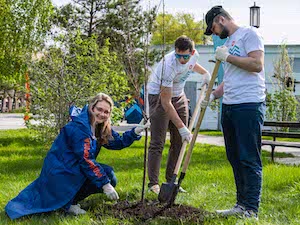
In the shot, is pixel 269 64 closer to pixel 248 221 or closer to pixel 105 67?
pixel 105 67

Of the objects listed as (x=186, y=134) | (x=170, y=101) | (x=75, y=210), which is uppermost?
(x=170, y=101)

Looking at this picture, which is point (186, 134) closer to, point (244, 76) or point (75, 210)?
point (244, 76)

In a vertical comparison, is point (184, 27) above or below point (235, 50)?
above

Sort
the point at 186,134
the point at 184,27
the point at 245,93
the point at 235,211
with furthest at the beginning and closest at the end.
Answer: the point at 184,27 → the point at 186,134 → the point at 235,211 → the point at 245,93

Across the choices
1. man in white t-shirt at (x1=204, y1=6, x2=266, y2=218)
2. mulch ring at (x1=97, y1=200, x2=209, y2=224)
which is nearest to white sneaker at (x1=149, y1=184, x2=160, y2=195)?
mulch ring at (x1=97, y1=200, x2=209, y2=224)

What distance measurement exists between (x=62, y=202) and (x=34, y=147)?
6956 millimetres

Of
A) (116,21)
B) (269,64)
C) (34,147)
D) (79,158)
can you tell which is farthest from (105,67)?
(269,64)

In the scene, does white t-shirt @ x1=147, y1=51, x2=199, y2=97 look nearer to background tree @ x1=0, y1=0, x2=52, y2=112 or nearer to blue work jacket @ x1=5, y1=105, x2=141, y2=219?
blue work jacket @ x1=5, y1=105, x2=141, y2=219

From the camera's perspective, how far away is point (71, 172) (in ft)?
14.8

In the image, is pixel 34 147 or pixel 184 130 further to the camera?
pixel 34 147

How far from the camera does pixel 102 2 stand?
75.3ft

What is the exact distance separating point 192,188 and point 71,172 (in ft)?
5.99

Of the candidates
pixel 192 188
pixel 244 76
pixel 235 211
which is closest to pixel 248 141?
pixel 244 76

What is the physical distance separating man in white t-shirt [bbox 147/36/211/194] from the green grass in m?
0.40
